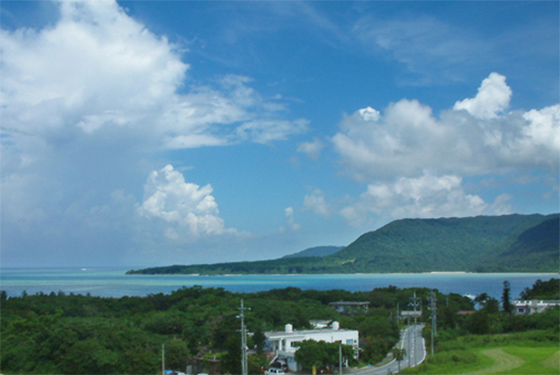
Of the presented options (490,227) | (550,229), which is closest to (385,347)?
(550,229)

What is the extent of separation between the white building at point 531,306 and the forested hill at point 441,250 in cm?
9121

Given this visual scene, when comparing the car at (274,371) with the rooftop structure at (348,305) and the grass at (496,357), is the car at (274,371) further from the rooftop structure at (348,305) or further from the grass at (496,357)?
the rooftop structure at (348,305)

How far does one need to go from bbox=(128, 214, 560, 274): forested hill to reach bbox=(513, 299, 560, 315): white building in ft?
299

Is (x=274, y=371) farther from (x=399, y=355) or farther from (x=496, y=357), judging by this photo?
(x=496, y=357)

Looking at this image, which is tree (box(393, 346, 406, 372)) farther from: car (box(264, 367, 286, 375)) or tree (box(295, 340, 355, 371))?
car (box(264, 367, 286, 375))

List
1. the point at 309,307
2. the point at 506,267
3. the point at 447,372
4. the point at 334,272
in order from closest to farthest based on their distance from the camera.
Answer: the point at 447,372 < the point at 309,307 < the point at 506,267 < the point at 334,272

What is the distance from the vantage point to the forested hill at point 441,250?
470 feet

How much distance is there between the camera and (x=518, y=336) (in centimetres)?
2941

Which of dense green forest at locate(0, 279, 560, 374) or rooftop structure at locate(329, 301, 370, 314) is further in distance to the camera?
rooftop structure at locate(329, 301, 370, 314)

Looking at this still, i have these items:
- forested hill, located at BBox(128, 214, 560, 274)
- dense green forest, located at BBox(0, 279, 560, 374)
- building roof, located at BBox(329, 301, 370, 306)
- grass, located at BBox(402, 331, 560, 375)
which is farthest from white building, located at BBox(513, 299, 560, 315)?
forested hill, located at BBox(128, 214, 560, 274)

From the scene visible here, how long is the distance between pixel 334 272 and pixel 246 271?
120 ft

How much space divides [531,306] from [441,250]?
133 metres

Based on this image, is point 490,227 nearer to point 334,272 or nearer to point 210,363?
point 334,272

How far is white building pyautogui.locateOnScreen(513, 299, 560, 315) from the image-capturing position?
42388 millimetres
